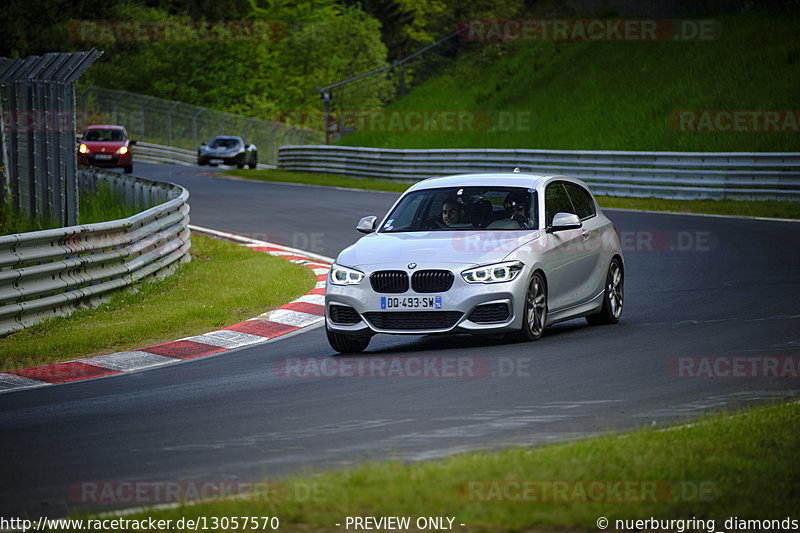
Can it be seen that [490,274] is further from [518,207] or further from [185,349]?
[185,349]

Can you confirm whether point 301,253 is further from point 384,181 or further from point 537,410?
point 384,181

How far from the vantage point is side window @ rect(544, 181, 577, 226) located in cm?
1159

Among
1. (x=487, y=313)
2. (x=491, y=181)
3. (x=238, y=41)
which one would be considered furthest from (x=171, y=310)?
(x=238, y=41)

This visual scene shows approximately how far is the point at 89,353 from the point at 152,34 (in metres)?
66.4

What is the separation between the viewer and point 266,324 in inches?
511

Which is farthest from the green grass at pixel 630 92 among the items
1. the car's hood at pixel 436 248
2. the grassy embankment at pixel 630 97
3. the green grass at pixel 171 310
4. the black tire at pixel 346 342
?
the black tire at pixel 346 342

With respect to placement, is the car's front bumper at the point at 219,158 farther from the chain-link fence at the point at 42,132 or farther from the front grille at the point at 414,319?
the front grille at the point at 414,319

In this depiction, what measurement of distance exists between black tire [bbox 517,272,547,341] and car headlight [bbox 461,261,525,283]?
27 cm

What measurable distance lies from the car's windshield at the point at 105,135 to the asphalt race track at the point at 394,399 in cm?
3003

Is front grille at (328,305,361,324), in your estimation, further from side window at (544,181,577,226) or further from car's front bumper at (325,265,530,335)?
side window at (544,181,577,226)

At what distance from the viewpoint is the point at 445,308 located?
1028cm

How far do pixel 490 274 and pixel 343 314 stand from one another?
136 cm

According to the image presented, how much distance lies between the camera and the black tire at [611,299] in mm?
12188

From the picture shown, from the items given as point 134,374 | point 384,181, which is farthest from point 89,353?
point 384,181
